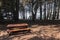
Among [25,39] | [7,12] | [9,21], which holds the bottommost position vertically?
[25,39]

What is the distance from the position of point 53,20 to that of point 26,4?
1920 mm

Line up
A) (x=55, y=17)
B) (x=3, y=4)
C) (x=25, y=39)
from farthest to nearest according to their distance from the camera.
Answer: (x=55, y=17)
(x=3, y=4)
(x=25, y=39)

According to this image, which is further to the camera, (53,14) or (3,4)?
(53,14)

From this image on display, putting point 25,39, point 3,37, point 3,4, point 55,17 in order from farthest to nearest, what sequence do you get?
point 55,17 < point 3,4 < point 3,37 < point 25,39

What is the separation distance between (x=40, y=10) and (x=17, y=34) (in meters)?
3.07

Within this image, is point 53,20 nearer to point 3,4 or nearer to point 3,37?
point 3,4

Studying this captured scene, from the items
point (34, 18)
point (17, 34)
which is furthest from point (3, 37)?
point (34, 18)

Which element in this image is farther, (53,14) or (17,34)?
(53,14)

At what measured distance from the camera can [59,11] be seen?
8.70 metres

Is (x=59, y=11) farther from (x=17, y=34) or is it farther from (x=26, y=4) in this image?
(x=17, y=34)

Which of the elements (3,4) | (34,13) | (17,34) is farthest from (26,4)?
(17,34)

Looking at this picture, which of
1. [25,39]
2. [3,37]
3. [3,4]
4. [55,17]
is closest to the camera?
[25,39]

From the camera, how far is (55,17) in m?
8.84

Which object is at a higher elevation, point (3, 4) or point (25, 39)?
point (3, 4)
